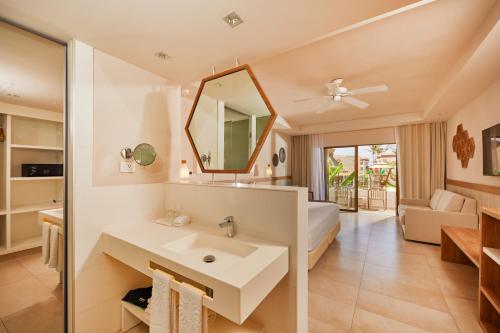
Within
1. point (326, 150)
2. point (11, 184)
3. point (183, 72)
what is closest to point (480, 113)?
point (326, 150)

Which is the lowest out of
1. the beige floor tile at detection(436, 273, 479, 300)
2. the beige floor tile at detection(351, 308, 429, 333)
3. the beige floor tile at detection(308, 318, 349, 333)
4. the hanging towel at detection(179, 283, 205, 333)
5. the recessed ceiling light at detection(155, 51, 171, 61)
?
the beige floor tile at detection(308, 318, 349, 333)

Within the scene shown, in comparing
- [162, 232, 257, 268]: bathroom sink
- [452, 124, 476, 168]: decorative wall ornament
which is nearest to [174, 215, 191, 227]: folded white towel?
[162, 232, 257, 268]: bathroom sink

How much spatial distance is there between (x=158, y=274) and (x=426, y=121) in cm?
577

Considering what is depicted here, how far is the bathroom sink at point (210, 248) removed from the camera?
1.33 metres

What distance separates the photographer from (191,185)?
1.84 metres

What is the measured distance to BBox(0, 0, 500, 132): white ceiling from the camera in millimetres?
1190

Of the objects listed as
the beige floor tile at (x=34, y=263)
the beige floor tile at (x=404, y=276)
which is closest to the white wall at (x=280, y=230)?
the beige floor tile at (x=34, y=263)

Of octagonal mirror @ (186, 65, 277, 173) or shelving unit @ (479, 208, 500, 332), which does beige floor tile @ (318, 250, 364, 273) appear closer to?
shelving unit @ (479, 208, 500, 332)

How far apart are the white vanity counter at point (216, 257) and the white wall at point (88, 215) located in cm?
12

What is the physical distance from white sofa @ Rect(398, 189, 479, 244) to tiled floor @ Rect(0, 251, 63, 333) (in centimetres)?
459

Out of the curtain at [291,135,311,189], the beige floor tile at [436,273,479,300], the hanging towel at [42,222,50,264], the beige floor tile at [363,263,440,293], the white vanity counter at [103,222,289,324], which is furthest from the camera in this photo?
the curtain at [291,135,311,189]

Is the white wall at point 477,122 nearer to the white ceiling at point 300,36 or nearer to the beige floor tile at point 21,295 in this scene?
the white ceiling at point 300,36

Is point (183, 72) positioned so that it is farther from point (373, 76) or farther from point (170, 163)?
point (373, 76)

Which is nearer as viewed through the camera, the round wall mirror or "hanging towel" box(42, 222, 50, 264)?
"hanging towel" box(42, 222, 50, 264)
